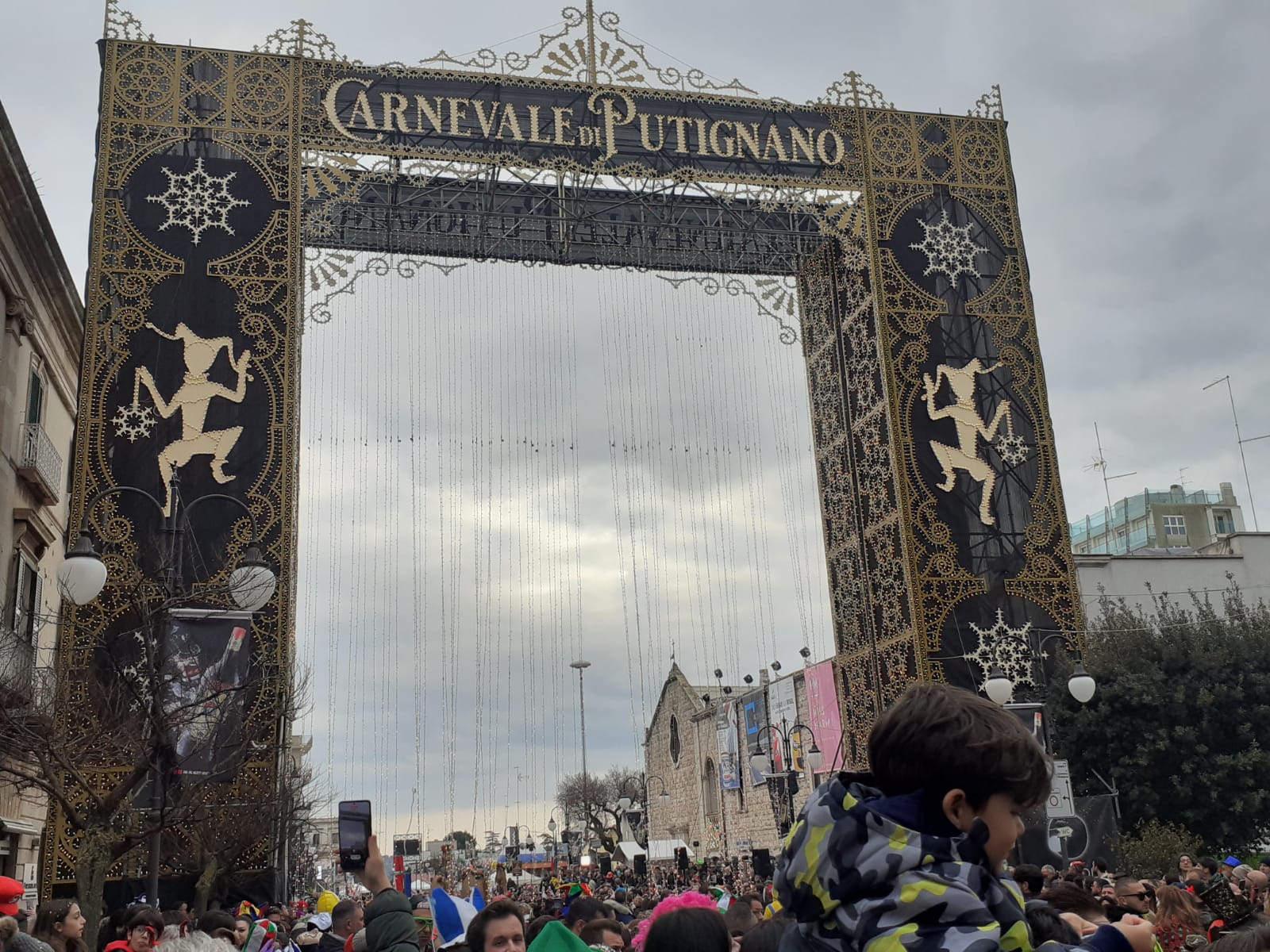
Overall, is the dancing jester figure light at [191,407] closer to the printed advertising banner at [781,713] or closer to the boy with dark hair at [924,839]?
the boy with dark hair at [924,839]

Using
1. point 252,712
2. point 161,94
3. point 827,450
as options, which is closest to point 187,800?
point 252,712

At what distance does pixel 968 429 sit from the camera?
2998cm

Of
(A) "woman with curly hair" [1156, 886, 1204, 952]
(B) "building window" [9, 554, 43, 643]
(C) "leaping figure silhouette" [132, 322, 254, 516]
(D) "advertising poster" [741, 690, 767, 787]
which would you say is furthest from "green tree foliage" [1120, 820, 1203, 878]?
(D) "advertising poster" [741, 690, 767, 787]

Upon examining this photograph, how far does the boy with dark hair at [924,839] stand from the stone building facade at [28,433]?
19.0 metres

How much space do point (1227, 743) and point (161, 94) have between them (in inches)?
1114

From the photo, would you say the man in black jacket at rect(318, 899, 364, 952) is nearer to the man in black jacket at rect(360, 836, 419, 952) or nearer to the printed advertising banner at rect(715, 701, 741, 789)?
the man in black jacket at rect(360, 836, 419, 952)

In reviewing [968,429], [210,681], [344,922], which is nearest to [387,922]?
[344,922]

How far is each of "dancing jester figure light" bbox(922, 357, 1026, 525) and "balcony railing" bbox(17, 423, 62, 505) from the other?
19.2 meters

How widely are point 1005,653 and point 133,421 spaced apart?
64.2ft

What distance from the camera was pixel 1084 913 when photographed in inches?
182

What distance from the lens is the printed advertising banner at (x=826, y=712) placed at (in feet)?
115

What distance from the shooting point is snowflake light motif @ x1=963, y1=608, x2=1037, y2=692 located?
92.7 ft

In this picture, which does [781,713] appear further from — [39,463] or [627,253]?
[39,463]

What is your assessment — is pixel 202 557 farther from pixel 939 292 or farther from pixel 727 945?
pixel 727 945
